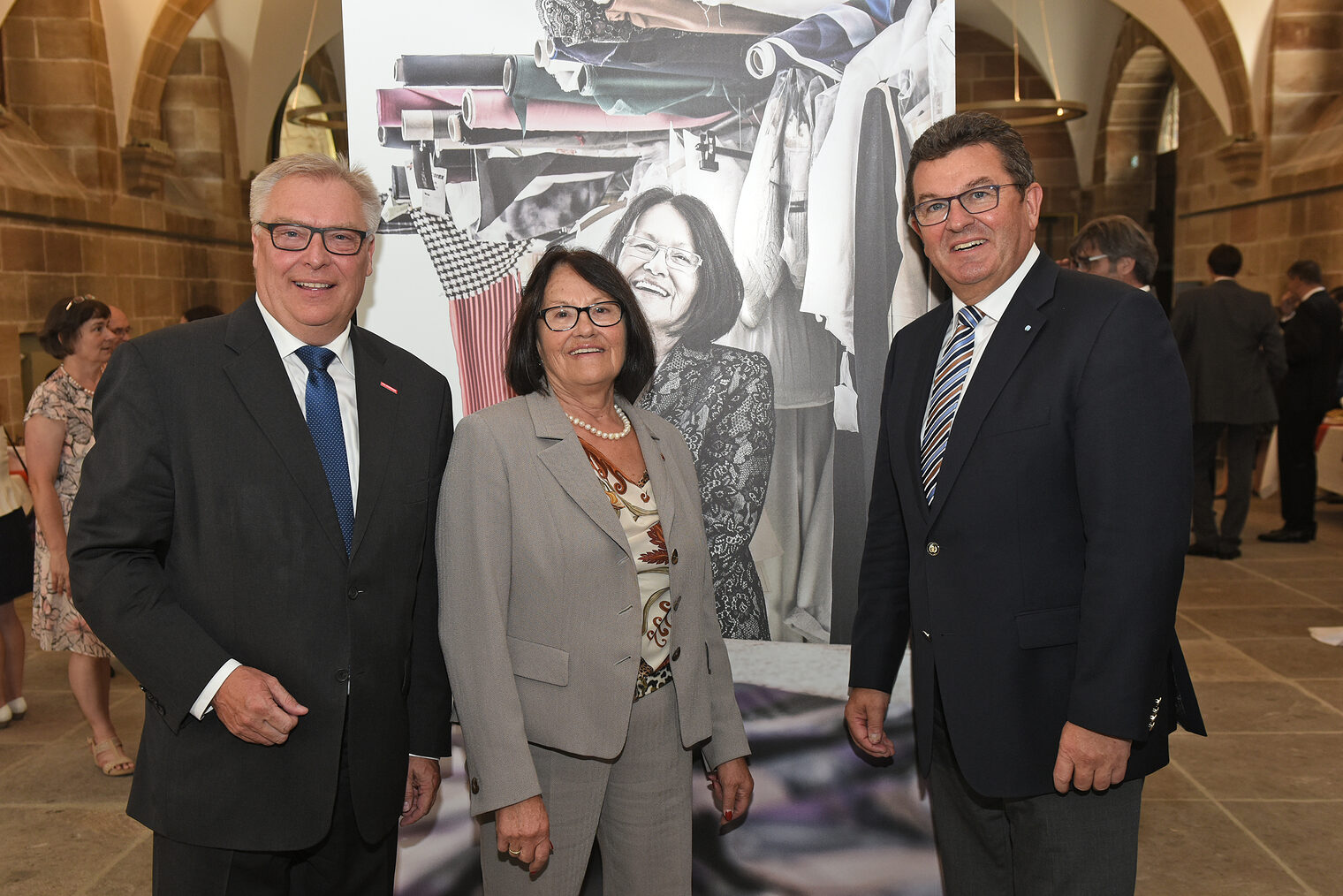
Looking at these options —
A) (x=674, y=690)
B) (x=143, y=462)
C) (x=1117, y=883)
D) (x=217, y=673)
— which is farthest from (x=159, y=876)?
(x=1117, y=883)

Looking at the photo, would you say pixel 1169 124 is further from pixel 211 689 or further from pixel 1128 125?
pixel 211 689

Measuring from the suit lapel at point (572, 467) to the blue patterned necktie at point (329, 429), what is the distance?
342 mm

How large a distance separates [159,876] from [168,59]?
34.7ft

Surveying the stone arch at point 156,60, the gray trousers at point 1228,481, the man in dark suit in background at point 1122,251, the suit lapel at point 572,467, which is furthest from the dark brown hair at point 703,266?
the stone arch at point 156,60

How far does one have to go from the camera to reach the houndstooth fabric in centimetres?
276

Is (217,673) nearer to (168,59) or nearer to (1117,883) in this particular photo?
(1117,883)

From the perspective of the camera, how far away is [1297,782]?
148 inches

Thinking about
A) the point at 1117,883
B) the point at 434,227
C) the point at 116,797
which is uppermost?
the point at 434,227

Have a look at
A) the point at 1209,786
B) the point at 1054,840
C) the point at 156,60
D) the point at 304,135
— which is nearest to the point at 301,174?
the point at 1054,840

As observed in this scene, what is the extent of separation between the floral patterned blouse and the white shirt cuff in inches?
27.1

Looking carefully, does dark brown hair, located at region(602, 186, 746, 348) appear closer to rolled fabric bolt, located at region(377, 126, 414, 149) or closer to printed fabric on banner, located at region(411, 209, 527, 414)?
printed fabric on banner, located at region(411, 209, 527, 414)

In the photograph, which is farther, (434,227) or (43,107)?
(43,107)

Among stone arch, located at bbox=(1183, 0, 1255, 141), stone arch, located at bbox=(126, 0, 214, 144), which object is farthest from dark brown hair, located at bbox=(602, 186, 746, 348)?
stone arch, located at bbox=(1183, 0, 1255, 141)

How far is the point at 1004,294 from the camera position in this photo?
1.91 meters
